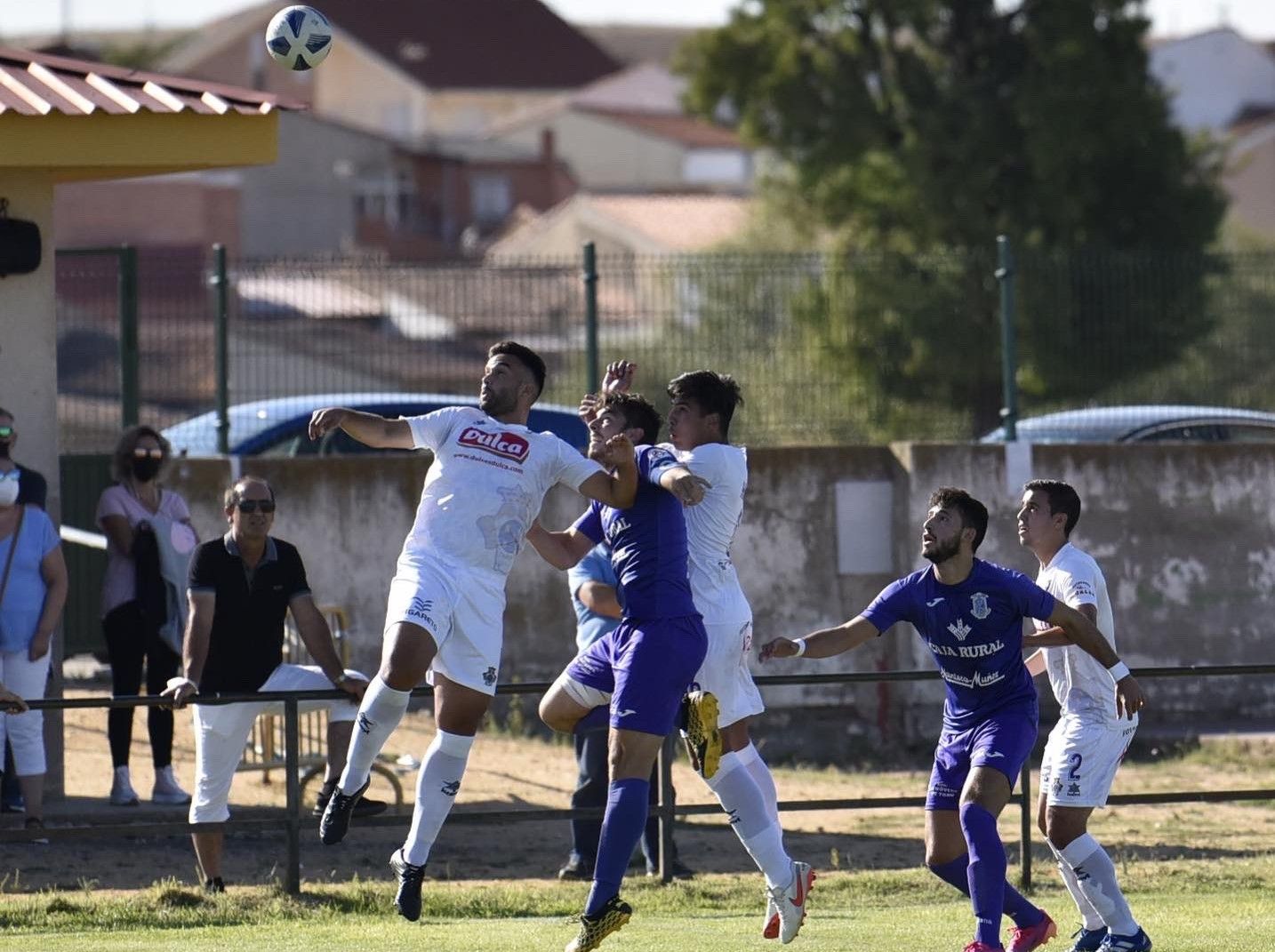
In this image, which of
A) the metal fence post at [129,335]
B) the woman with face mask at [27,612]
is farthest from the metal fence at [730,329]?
the woman with face mask at [27,612]

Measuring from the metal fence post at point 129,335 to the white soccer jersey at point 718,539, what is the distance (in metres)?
6.20

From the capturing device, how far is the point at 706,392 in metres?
8.09

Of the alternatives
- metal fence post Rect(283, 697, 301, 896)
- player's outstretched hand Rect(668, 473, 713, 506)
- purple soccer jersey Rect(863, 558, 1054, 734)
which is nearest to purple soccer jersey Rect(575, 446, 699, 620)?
player's outstretched hand Rect(668, 473, 713, 506)

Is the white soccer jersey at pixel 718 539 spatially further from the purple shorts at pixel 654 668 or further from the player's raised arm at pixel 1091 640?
the player's raised arm at pixel 1091 640

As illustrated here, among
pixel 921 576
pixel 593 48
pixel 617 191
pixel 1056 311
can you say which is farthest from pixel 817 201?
pixel 593 48

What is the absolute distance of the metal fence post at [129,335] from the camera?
13.2m

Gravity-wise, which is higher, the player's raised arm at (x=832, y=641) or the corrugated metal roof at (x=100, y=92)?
the corrugated metal roof at (x=100, y=92)

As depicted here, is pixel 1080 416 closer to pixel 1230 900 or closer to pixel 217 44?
pixel 1230 900

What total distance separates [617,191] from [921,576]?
203ft

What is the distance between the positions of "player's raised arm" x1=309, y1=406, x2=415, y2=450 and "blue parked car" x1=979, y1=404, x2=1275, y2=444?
8857 mm

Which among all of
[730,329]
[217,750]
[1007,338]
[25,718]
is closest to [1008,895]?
[217,750]

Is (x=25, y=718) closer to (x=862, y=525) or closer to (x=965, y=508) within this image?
(x=965, y=508)

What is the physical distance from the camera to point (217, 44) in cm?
7688

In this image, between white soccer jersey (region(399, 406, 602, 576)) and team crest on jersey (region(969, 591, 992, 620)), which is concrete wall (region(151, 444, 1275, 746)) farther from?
team crest on jersey (region(969, 591, 992, 620))
